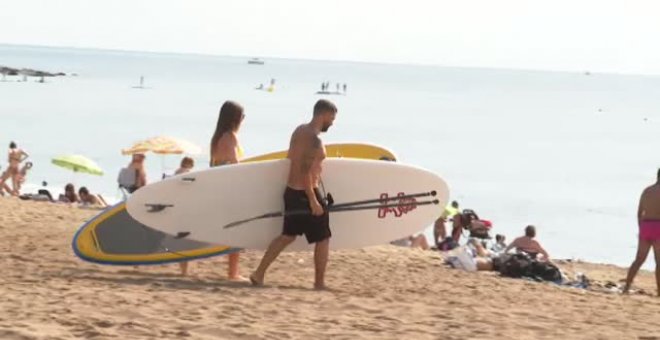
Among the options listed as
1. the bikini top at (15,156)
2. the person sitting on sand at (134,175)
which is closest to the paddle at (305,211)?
the person sitting on sand at (134,175)

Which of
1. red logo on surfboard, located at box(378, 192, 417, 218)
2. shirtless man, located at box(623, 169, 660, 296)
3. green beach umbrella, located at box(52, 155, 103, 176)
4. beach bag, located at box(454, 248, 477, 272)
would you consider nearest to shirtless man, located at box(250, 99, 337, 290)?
red logo on surfboard, located at box(378, 192, 417, 218)

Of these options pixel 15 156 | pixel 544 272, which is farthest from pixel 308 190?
pixel 15 156

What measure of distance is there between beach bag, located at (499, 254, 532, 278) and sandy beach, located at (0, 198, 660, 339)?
50 centimetres

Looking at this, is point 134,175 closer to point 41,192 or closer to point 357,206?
point 41,192

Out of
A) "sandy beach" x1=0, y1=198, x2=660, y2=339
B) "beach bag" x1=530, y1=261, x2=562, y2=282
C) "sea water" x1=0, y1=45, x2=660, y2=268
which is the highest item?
"sea water" x1=0, y1=45, x2=660, y2=268

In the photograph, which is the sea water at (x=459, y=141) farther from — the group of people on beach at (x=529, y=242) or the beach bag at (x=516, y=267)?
the beach bag at (x=516, y=267)

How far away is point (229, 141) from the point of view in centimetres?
891

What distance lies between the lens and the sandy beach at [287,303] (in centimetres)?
658

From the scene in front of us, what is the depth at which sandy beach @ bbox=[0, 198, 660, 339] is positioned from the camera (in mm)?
6582

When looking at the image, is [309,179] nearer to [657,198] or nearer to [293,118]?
[657,198]

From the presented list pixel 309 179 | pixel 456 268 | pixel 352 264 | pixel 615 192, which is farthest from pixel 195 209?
pixel 615 192

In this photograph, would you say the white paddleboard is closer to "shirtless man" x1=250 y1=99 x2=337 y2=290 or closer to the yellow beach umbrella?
"shirtless man" x1=250 y1=99 x2=337 y2=290

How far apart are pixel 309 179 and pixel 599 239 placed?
61.8 ft

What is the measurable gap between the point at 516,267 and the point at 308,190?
156 inches
